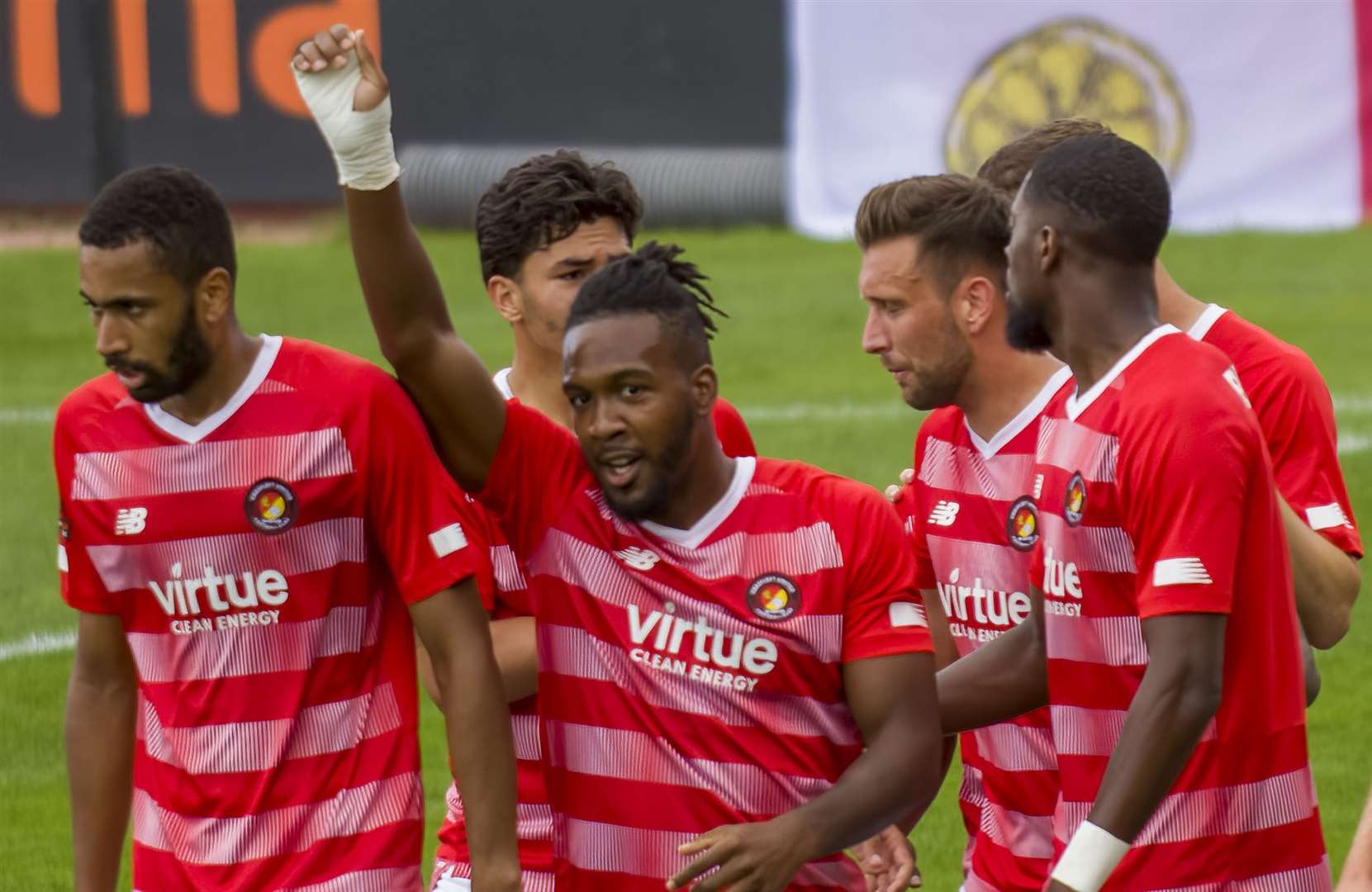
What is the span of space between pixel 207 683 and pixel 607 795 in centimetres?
78

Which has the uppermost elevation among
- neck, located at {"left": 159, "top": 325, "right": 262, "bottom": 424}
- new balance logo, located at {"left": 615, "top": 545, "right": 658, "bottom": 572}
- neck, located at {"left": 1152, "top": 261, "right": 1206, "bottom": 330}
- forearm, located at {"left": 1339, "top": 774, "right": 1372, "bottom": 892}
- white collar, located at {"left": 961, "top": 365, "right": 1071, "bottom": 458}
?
neck, located at {"left": 1152, "top": 261, "right": 1206, "bottom": 330}

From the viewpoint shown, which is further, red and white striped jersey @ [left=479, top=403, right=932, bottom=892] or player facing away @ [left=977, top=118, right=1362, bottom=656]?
player facing away @ [left=977, top=118, right=1362, bottom=656]

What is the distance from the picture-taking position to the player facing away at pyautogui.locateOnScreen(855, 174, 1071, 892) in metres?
4.80

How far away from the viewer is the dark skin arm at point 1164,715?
11.9ft

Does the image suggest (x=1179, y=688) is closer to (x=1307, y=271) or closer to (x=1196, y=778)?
(x=1196, y=778)

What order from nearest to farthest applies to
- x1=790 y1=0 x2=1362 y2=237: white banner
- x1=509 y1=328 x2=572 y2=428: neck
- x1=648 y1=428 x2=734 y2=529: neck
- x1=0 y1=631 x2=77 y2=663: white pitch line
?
x1=648 y1=428 x2=734 y2=529: neck < x1=509 y1=328 x2=572 y2=428: neck < x1=0 y1=631 x2=77 y2=663: white pitch line < x1=790 y1=0 x2=1362 y2=237: white banner

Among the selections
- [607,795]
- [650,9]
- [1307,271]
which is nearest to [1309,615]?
[607,795]

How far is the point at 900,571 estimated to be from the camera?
13.3ft

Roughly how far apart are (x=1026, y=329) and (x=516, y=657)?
4.36 feet

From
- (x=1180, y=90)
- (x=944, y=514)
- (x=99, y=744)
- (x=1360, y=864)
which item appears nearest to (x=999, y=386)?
(x=944, y=514)

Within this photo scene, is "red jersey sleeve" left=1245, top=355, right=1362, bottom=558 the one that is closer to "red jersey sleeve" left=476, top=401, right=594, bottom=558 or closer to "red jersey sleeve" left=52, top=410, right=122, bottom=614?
"red jersey sleeve" left=476, top=401, right=594, bottom=558

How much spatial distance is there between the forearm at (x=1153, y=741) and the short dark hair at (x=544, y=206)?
2114mm

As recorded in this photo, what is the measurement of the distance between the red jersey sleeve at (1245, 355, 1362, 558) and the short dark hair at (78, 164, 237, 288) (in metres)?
2.15

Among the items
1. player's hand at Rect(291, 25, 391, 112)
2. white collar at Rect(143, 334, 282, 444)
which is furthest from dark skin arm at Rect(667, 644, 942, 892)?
A: player's hand at Rect(291, 25, 391, 112)
